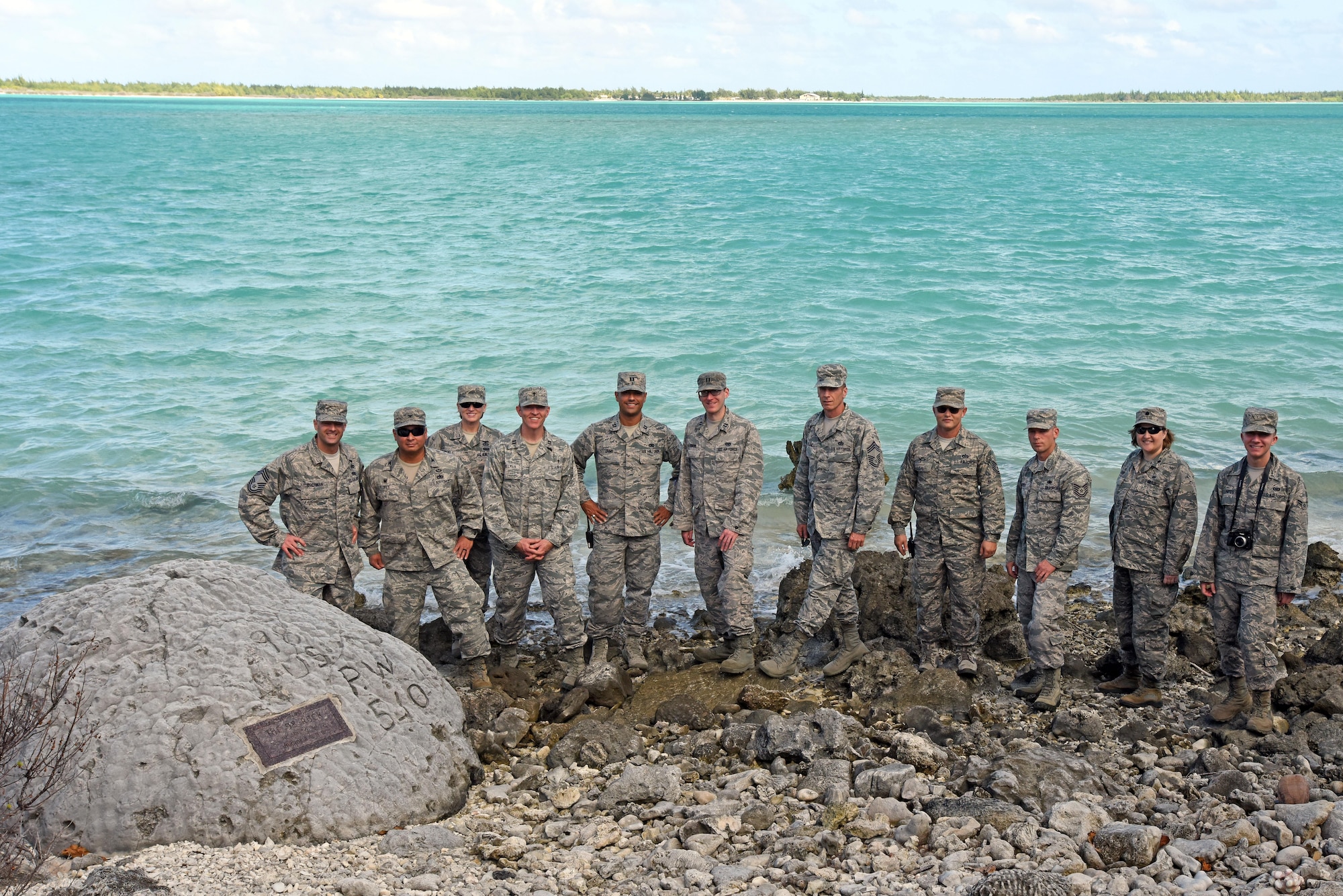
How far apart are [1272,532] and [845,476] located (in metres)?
2.91

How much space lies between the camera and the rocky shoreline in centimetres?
516

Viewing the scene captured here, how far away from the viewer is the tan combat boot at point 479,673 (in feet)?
26.9

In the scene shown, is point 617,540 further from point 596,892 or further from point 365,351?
point 365,351

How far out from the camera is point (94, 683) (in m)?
5.86

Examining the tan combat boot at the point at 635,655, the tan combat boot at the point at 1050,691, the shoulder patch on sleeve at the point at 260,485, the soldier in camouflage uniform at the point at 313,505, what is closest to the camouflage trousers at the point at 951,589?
the tan combat boot at the point at 1050,691

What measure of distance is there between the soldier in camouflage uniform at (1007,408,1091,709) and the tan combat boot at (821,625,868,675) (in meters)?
1.23

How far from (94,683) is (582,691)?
316 cm

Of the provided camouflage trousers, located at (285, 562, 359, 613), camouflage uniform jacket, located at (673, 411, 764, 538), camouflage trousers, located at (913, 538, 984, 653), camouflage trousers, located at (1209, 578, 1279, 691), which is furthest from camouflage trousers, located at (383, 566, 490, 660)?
camouflage trousers, located at (1209, 578, 1279, 691)

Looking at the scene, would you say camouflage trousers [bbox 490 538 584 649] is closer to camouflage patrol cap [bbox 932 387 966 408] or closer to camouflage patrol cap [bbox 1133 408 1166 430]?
camouflage patrol cap [bbox 932 387 966 408]

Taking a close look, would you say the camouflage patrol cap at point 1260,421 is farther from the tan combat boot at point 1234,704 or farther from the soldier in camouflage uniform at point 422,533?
the soldier in camouflage uniform at point 422,533

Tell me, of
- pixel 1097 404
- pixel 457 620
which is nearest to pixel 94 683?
pixel 457 620

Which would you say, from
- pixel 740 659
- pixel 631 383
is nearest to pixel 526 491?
pixel 631 383

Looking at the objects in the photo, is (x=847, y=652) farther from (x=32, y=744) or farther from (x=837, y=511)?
(x=32, y=744)

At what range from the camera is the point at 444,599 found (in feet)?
27.1
